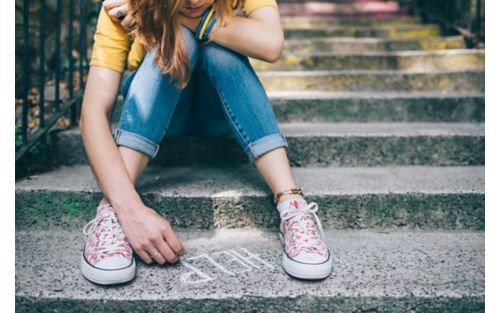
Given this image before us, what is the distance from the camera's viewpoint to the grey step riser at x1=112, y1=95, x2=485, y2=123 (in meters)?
2.53

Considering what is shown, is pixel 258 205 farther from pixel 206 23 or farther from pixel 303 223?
pixel 206 23

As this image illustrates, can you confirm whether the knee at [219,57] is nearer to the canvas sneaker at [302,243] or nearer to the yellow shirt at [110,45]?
the yellow shirt at [110,45]

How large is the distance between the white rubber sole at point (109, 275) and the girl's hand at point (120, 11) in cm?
78

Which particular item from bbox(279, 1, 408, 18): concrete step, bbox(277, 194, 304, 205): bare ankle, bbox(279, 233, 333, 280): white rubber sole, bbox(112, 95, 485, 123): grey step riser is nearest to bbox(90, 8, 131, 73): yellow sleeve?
bbox(277, 194, 304, 205): bare ankle

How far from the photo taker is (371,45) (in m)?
3.53

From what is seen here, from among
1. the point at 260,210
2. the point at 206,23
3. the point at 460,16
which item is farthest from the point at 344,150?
the point at 460,16

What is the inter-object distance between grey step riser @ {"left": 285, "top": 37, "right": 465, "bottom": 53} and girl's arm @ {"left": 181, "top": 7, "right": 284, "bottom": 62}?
70.4 inches

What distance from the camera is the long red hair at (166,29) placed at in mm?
1542

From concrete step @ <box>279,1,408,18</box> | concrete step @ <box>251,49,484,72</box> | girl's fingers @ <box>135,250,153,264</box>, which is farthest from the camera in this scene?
concrete step @ <box>279,1,408,18</box>

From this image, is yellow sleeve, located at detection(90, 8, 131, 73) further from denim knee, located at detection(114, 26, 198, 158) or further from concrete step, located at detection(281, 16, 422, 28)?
concrete step, located at detection(281, 16, 422, 28)

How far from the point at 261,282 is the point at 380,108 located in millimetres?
1452

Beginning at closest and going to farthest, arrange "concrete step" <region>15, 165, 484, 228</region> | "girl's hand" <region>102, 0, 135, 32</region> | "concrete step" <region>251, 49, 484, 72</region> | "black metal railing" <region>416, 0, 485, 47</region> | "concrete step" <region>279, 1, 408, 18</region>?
1. "girl's hand" <region>102, 0, 135, 32</region>
2. "concrete step" <region>15, 165, 484, 228</region>
3. "concrete step" <region>251, 49, 484, 72</region>
4. "black metal railing" <region>416, 0, 485, 47</region>
5. "concrete step" <region>279, 1, 408, 18</region>

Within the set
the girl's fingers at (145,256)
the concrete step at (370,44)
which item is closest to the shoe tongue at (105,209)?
the girl's fingers at (145,256)

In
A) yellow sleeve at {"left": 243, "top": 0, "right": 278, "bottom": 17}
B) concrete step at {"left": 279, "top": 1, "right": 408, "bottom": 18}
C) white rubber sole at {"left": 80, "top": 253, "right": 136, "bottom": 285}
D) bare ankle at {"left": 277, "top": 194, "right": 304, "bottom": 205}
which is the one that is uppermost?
yellow sleeve at {"left": 243, "top": 0, "right": 278, "bottom": 17}
